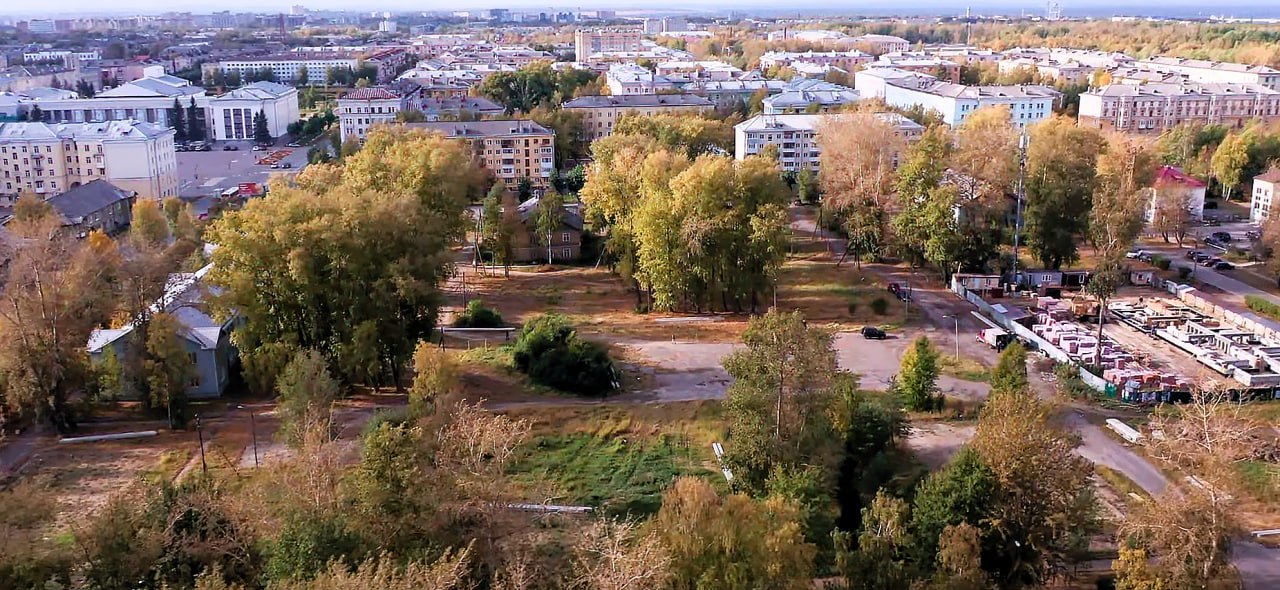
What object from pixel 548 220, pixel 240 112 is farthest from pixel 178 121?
pixel 548 220

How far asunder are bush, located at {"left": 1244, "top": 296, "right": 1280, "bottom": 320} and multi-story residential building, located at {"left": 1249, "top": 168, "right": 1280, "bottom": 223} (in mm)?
9619

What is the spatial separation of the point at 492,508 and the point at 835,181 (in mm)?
22338

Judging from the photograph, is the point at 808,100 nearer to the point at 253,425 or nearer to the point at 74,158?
the point at 74,158

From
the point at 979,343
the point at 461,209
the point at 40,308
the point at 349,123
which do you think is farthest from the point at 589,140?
the point at 40,308

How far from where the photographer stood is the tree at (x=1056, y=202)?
86.8 ft

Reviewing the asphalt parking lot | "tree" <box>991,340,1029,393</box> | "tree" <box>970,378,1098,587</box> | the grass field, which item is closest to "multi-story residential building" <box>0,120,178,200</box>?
the asphalt parking lot

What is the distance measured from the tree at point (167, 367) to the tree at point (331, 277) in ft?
3.44

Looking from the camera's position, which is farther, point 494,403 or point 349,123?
point 349,123

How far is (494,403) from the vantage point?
716 inches

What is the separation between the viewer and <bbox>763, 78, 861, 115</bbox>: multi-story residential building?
50.8 metres

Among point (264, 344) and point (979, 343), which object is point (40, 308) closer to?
point (264, 344)

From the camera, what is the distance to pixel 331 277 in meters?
17.5

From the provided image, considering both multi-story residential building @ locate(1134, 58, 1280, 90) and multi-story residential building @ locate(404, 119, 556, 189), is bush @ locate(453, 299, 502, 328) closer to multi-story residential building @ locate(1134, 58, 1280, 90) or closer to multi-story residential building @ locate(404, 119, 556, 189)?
multi-story residential building @ locate(404, 119, 556, 189)

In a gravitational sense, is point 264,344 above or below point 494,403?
above
